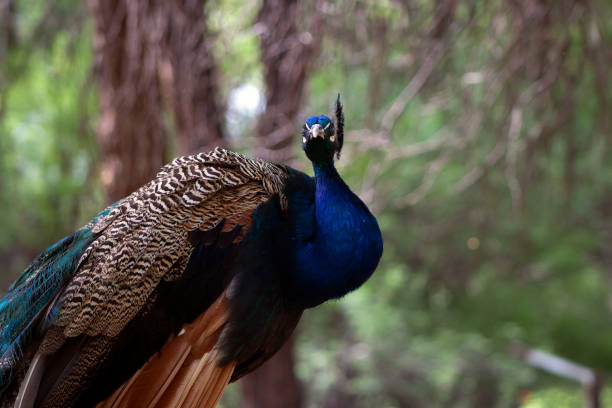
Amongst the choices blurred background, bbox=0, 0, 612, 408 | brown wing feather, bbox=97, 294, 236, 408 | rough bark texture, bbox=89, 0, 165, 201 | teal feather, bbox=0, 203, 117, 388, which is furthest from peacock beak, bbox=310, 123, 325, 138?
rough bark texture, bbox=89, 0, 165, 201

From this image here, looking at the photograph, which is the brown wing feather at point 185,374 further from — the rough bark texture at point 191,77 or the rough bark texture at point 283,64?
the rough bark texture at point 191,77

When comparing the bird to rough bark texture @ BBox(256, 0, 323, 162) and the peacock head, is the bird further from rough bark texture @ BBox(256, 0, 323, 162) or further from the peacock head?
rough bark texture @ BBox(256, 0, 323, 162)

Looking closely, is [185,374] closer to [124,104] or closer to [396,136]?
[124,104]

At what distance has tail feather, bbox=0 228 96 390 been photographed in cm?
188

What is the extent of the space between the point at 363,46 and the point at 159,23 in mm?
1103

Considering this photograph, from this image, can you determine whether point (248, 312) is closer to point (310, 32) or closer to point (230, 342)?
point (230, 342)

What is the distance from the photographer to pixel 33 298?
197cm

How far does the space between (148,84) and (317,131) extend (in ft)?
6.98

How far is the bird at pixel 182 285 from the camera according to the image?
183 cm

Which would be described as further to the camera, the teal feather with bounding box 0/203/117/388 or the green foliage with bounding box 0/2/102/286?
the green foliage with bounding box 0/2/102/286

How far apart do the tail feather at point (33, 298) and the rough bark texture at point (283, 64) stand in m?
1.73

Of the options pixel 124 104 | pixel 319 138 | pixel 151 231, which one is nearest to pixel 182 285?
pixel 151 231

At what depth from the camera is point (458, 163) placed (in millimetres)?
5898

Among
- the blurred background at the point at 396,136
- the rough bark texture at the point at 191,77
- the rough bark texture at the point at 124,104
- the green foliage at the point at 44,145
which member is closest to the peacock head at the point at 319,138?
the blurred background at the point at 396,136
